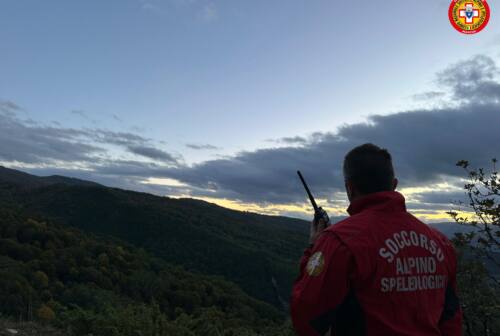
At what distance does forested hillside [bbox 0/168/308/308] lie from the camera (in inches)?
3100

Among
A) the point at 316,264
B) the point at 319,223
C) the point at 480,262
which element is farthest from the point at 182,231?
the point at 316,264

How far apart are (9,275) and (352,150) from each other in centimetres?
2891

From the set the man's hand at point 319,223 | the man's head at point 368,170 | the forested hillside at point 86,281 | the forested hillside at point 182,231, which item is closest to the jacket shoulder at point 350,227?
the man's head at point 368,170

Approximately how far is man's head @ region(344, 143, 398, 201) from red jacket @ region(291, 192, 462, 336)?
80mm

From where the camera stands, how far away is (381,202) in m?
2.51

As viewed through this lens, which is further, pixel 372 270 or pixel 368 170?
pixel 368 170

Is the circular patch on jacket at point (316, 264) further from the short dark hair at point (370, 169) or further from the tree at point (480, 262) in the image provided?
the tree at point (480, 262)

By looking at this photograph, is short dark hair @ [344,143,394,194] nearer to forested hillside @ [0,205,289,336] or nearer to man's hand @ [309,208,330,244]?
man's hand @ [309,208,330,244]

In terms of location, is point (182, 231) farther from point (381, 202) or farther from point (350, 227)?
point (350, 227)

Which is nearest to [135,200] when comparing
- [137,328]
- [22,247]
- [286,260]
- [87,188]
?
[87,188]

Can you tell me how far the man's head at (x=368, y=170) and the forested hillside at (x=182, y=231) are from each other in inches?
2841

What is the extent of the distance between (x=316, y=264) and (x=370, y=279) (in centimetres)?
29

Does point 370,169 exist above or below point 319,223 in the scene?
above

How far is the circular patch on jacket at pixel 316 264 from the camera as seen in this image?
226cm
